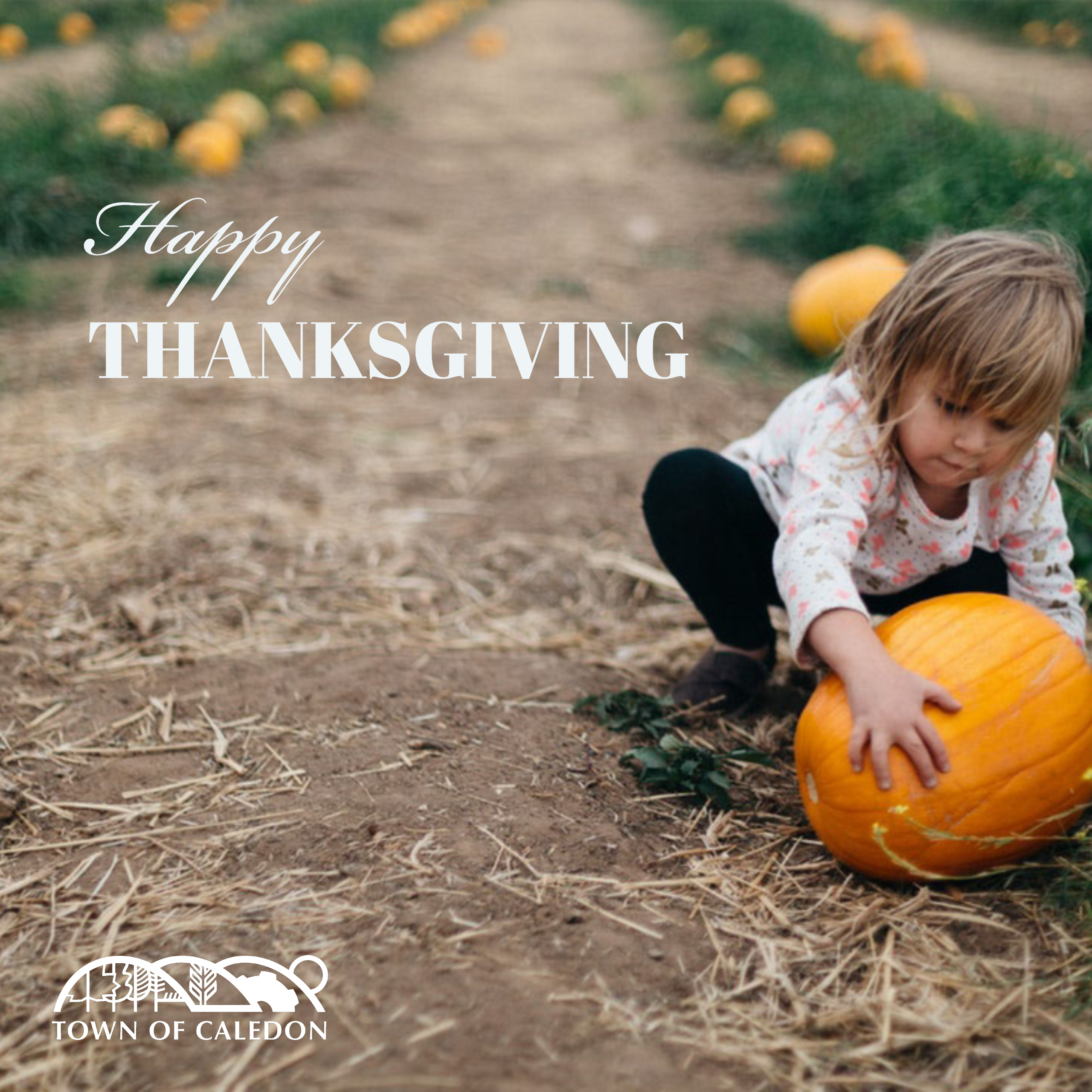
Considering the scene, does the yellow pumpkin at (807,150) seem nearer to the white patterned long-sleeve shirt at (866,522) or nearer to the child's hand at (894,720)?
the white patterned long-sleeve shirt at (866,522)

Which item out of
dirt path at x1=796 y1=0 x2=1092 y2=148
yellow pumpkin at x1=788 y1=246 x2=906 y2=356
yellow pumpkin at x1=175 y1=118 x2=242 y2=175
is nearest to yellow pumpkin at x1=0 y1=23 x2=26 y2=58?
yellow pumpkin at x1=175 y1=118 x2=242 y2=175

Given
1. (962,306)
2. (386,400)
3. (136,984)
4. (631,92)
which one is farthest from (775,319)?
(631,92)

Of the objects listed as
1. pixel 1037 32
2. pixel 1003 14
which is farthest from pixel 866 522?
pixel 1003 14

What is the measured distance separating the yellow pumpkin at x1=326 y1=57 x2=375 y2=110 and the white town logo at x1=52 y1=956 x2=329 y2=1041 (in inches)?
364

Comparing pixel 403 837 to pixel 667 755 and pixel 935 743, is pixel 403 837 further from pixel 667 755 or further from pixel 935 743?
pixel 935 743

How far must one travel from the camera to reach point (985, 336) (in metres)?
1.99

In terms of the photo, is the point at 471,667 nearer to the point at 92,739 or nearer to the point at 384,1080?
the point at 92,739

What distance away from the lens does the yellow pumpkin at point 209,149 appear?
24.4 ft

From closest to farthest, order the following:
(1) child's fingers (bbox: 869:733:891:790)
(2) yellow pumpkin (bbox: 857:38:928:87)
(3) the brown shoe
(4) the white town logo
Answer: (4) the white town logo, (1) child's fingers (bbox: 869:733:891:790), (3) the brown shoe, (2) yellow pumpkin (bbox: 857:38:928:87)

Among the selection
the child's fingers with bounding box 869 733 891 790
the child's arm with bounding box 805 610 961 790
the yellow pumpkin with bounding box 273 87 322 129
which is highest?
the child's arm with bounding box 805 610 961 790

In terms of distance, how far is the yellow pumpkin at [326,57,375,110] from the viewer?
9961 mm

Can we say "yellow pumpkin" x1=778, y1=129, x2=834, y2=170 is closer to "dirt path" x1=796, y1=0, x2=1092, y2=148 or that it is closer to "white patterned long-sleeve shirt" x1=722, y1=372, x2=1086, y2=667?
"dirt path" x1=796, y1=0, x2=1092, y2=148

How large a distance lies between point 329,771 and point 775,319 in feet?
11.8

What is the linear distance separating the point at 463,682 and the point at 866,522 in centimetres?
102
